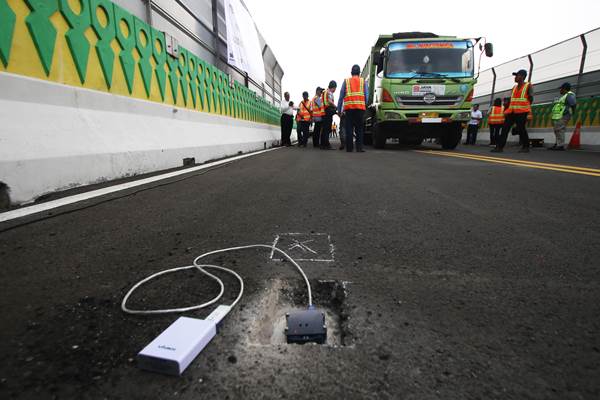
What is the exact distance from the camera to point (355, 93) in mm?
7887

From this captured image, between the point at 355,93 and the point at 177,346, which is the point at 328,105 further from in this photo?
the point at 177,346

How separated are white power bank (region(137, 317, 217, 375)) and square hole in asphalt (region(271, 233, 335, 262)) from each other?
0.58 metres

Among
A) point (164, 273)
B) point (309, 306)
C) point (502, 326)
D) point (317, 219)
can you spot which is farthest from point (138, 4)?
point (502, 326)

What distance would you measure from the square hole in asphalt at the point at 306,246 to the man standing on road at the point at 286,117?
36.1 feet

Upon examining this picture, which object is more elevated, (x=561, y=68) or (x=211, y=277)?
(x=561, y=68)

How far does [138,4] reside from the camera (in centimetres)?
476

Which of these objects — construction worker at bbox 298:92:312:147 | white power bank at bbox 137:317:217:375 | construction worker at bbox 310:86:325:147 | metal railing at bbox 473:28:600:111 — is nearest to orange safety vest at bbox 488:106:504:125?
metal railing at bbox 473:28:600:111

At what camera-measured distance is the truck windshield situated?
8.34 m

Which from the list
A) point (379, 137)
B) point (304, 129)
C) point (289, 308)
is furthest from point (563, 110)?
point (289, 308)

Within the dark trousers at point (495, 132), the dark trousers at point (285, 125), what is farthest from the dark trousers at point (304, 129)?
the dark trousers at point (495, 132)

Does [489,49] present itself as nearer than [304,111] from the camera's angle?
Yes

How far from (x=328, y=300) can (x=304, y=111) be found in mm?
11363

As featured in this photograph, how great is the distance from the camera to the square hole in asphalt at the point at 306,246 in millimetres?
1480

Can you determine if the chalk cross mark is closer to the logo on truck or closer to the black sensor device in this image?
the black sensor device
